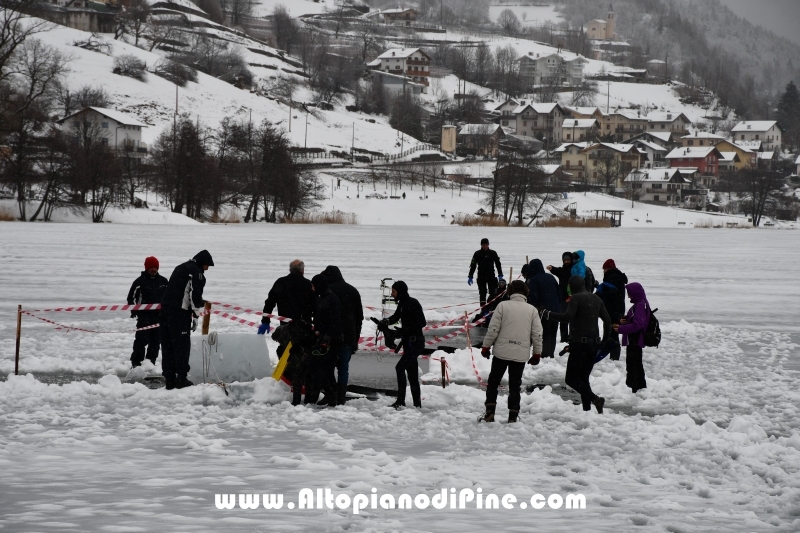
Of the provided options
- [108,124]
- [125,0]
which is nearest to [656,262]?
[108,124]

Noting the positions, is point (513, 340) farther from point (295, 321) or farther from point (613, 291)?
point (613, 291)

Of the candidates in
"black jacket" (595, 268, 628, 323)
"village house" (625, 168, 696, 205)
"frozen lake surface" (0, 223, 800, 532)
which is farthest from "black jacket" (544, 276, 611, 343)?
"village house" (625, 168, 696, 205)

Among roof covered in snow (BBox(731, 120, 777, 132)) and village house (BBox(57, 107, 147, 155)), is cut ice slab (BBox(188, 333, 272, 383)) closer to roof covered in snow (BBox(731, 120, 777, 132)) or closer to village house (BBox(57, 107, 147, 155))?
village house (BBox(57, 107, 147, 155))

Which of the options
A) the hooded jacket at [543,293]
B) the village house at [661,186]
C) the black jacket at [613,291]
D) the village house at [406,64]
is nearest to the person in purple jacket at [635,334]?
A: the black jacket at [613,291]

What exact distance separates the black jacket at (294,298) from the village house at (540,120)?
160 metres

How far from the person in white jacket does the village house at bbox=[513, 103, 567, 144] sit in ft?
532

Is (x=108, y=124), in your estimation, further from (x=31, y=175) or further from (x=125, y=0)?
(x=125, y=0)

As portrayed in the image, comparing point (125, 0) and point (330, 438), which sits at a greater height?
point (125, 0)

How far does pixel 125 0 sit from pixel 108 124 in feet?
262

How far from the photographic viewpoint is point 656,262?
33.1m

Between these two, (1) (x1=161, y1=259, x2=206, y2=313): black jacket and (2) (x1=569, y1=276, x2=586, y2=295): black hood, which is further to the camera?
(1) (x1=161, y1=259, x2=206, y2=313): black jacket

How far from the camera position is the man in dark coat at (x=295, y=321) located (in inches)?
407

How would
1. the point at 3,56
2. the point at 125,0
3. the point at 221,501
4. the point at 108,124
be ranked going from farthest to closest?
the point at 125,0, the point at 108,124, the point at 3,56, the point at 221,501

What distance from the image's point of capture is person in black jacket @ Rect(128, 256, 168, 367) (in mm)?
12555
